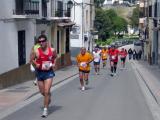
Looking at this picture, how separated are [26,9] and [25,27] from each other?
1040 millimetres

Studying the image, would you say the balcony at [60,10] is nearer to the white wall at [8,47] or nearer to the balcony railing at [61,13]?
the balcony railing at [61,13]

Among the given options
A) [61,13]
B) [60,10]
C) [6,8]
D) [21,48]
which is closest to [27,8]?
[21,48]

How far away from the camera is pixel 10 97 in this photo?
18.7m

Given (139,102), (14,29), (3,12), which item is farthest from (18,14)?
(139,102)

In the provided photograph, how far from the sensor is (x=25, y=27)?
31016 millimetres

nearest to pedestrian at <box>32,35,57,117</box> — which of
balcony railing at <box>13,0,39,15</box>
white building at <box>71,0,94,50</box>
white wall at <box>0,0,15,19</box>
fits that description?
white wall at <box>0,0,15,19</box>

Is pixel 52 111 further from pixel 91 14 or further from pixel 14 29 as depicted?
pixel 91 14

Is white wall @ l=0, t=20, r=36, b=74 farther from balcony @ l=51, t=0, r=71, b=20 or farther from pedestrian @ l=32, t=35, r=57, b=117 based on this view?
pedestrian @ l=32, t=35, r=57, b=117

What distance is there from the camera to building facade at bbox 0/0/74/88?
25.7 m

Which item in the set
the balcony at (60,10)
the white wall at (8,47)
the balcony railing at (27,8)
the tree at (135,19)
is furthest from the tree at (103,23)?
the white wall at (8,47)

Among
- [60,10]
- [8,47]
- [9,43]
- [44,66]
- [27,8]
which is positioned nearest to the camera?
[44,66]

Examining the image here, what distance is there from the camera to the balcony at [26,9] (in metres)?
28.3

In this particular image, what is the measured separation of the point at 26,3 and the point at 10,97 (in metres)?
12.7

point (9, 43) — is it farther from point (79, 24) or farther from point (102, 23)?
point (102, 23)
